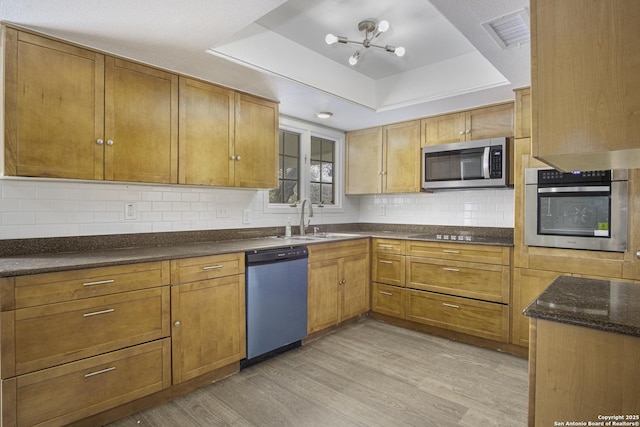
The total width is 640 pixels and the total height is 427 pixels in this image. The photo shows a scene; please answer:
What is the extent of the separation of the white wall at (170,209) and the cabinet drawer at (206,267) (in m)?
0.66

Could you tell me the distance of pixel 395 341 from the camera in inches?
126

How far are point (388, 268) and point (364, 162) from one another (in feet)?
4.49

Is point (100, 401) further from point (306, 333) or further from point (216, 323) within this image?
point (306, 333)

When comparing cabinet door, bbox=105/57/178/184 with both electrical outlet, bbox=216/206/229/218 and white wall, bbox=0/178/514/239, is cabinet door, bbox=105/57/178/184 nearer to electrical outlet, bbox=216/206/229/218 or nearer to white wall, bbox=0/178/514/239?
white wall, bbox=0/178/514/239

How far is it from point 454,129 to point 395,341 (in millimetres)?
2174

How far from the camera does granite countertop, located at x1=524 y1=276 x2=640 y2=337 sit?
1036 millimetres

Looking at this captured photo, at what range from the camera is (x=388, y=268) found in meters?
3.69

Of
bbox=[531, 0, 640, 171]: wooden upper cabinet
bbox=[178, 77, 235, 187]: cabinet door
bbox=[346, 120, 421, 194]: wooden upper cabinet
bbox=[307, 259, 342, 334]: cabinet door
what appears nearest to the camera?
bbox=[531, 0, 640, 171]: wooden upper cabinet

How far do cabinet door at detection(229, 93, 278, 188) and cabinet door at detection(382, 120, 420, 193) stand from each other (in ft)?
4.76

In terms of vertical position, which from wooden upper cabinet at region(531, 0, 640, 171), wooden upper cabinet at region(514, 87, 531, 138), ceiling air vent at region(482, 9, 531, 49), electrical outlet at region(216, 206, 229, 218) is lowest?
electrical outlet at region(216, 206, 229, 218)

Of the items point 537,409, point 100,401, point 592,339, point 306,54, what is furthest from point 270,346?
point 306,54

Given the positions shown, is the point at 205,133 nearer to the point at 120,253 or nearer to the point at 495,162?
the point at 120,253

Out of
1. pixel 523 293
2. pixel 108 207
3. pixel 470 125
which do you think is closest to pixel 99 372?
pixel 108 207

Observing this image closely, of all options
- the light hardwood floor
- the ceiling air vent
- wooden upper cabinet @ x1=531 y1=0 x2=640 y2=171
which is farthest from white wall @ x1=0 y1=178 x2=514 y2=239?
wooden upper cabinet @ x1=531 y1=0 x2=640 y2=171
